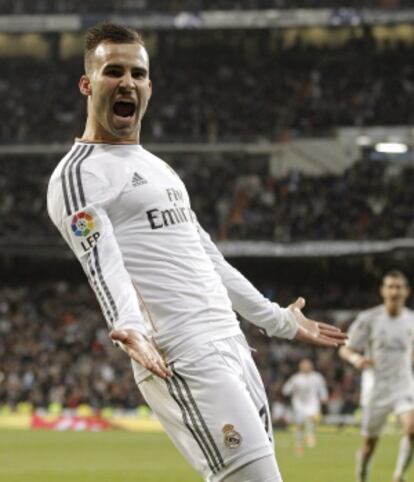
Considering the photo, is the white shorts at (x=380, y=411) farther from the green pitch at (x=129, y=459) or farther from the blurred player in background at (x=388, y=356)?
the green pitch at (x=129, y=459)

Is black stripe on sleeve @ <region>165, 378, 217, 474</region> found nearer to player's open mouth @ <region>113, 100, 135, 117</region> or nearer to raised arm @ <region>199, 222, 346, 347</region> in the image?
raised arm @ <region>199, 222, 346, 347</region>

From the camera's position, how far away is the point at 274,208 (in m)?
42.8

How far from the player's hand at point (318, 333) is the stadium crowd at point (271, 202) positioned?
3497cm

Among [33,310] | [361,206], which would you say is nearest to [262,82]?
[361,206]

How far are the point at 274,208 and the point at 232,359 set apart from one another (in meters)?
37.7

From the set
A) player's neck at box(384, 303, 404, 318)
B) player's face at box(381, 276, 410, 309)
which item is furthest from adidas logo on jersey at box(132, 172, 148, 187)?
player's neck at box(384, 303, 404, 318)

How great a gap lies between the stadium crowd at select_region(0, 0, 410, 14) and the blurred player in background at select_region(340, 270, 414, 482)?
98.5 ft

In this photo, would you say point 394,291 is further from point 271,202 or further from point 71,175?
point 271,202

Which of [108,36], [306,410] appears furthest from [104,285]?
[306,410]

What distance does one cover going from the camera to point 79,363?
128 feet

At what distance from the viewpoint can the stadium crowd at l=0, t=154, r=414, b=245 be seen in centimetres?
4144

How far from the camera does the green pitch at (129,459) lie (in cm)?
1730

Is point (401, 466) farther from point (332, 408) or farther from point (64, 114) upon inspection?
point (64, 114)

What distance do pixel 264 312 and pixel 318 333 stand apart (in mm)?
291
